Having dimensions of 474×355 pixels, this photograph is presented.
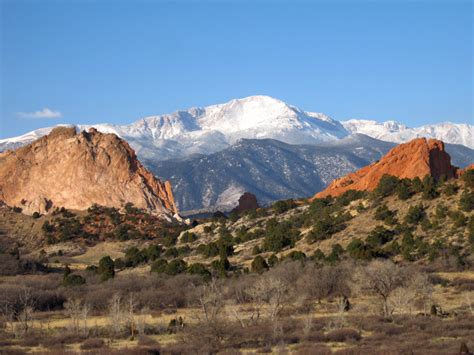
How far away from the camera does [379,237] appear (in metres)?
85.8

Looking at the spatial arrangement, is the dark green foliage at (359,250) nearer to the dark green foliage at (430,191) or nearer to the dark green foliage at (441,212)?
the dark green foliage at (441,212)

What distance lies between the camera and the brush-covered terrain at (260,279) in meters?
45.1

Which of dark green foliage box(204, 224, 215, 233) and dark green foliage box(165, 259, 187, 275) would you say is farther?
dark green foliage box(204, 224, 215, 233)

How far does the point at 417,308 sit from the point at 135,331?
21.9m

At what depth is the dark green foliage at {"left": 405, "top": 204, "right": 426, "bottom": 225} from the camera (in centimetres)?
8906

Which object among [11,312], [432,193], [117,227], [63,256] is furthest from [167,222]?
[11,312]

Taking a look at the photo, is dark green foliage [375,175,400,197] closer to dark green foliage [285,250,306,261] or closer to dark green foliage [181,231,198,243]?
dark green foliage [285,250,306,261]

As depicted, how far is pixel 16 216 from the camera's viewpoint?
134750mm

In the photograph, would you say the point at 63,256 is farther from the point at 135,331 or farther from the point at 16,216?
the point at 135,331

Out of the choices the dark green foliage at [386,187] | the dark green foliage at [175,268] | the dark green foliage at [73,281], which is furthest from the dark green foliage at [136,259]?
the dark green foliage at [386,187]

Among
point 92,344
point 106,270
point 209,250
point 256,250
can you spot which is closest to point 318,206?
point 256,250

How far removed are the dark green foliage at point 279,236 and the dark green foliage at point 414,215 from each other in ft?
46.8

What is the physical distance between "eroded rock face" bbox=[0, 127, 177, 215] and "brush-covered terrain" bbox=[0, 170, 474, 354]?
391 cm

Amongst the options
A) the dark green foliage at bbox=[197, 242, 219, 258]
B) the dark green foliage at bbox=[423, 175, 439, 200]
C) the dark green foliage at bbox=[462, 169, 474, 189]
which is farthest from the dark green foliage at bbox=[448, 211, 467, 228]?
the dark green foliage at bbox=[197, 242, 219, 258]
